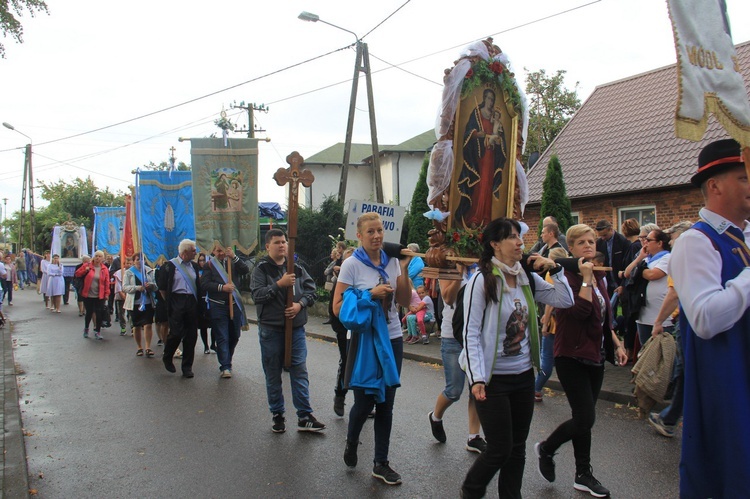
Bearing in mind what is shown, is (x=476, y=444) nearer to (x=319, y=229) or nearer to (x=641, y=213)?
(x=641, y=213)

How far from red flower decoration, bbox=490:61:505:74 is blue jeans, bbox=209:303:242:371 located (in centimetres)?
542

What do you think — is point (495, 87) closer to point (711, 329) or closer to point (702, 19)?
point (702, 19)

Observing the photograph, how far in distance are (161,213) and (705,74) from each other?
11.6m

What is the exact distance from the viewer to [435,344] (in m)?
12.3

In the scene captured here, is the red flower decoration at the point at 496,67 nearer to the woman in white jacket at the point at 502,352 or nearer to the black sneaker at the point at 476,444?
the woman in white jacket at the point at 502,352

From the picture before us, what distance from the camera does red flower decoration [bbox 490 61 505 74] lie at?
5.89m

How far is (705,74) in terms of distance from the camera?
2639 mm

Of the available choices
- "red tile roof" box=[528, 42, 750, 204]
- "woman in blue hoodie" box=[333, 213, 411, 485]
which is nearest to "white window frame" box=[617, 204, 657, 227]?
"red tile roof" box=[528, 42, 750, 204]

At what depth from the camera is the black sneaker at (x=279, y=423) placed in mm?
6590

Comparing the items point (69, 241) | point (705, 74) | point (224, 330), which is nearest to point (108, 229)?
point (69, 241)

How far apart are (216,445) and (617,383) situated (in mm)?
4875

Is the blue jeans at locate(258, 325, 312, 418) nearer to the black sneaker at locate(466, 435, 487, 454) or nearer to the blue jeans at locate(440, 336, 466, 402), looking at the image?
the blue jeans at locate(440, 336, 466, 402)

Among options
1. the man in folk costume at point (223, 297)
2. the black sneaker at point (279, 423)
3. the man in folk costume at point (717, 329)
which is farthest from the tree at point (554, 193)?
the man in folk costume at point (717, 329)

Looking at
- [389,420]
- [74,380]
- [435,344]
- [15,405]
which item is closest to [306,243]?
[435,344]
